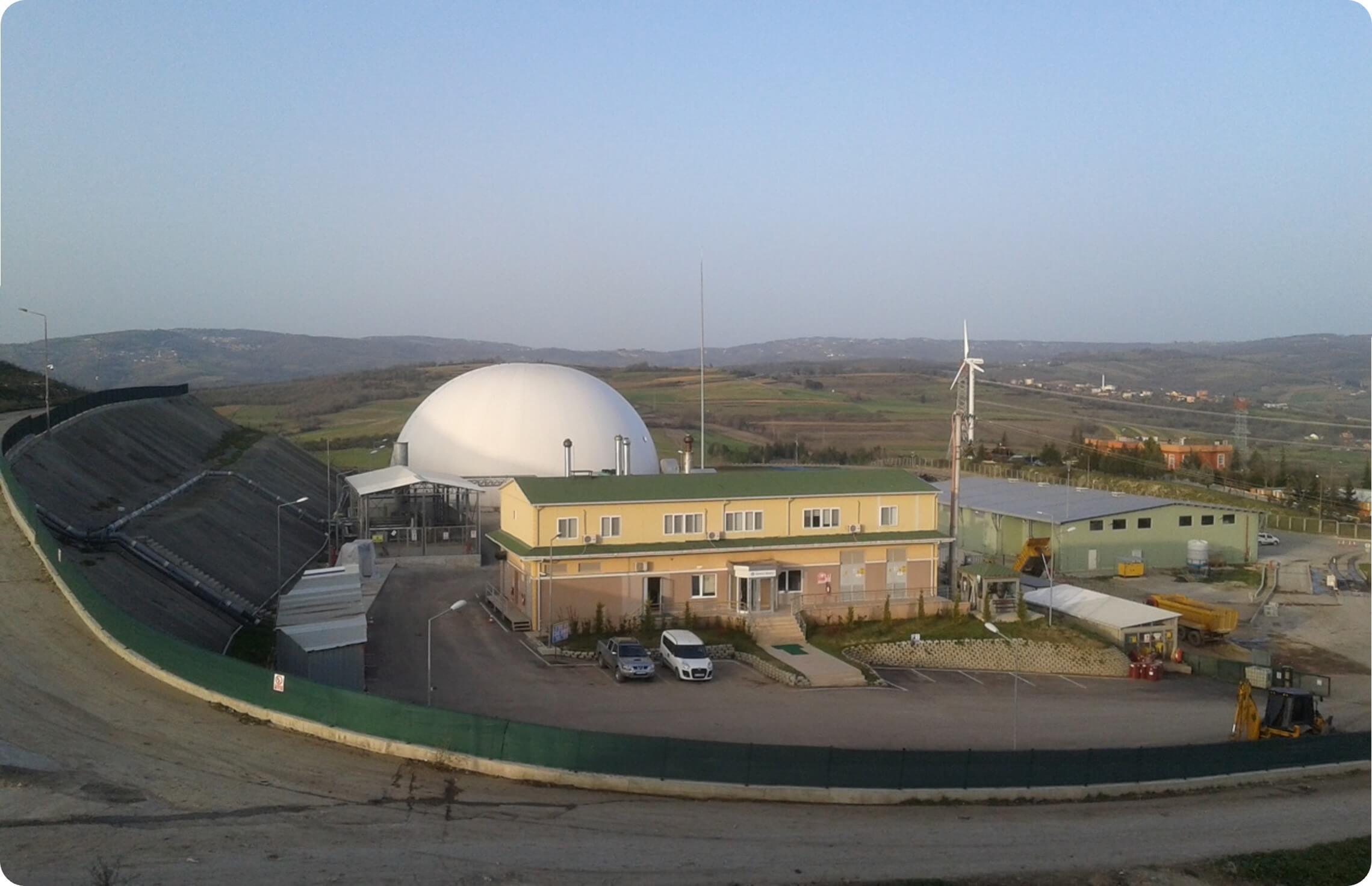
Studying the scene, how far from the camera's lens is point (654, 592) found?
25.5 m

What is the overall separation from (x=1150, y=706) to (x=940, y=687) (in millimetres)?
4194

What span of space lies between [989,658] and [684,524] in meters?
8.02

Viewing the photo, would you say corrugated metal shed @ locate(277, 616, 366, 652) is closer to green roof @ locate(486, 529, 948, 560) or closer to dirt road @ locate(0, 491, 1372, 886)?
dirt road @ locate(0, 491, 1372, 886)

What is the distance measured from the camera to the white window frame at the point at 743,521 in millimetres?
26578

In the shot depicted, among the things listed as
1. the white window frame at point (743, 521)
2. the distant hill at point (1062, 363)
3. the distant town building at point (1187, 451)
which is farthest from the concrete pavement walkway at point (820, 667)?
the distant hill at point (1062, 363)

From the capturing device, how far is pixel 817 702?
20031 mm

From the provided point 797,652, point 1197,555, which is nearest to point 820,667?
point 797,652

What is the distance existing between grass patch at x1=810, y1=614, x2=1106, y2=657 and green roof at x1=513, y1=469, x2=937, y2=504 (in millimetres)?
3559

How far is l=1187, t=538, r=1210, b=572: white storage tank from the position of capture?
118 ft

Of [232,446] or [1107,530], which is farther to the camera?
[232,446]

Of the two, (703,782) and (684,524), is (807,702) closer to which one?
(703,782)

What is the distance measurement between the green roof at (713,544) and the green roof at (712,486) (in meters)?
1.09

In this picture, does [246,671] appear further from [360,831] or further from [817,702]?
[817,702]

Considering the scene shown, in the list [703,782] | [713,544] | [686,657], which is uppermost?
[713,544]
